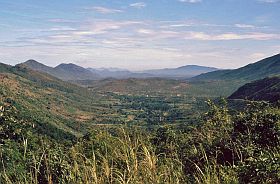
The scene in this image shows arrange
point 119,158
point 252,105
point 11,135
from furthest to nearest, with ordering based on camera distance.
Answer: point 11,135
point 252,105
point 119,158

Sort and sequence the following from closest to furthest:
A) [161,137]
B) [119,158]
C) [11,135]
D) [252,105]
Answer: [119,158], [252,105], [161,137], [11,135]

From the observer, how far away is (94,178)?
201 inches

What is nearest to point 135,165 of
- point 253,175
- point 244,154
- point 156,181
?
point 156,181

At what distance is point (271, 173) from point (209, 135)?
4.19 m

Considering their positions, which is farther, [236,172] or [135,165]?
[236,172]

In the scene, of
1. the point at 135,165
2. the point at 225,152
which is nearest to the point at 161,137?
the point at 225,152

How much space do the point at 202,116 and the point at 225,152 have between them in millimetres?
8976

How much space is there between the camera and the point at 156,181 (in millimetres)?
5113

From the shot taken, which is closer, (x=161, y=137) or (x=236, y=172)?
(x=236, y=172)

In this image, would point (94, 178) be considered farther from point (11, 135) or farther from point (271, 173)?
point (11, 135)

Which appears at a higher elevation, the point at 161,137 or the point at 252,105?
the point at 252,105

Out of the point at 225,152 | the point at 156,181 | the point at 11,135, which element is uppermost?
the point at 156,181

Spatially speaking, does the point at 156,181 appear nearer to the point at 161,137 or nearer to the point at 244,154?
the point at 244,154

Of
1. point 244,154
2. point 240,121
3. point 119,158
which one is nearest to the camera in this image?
point 119,158
